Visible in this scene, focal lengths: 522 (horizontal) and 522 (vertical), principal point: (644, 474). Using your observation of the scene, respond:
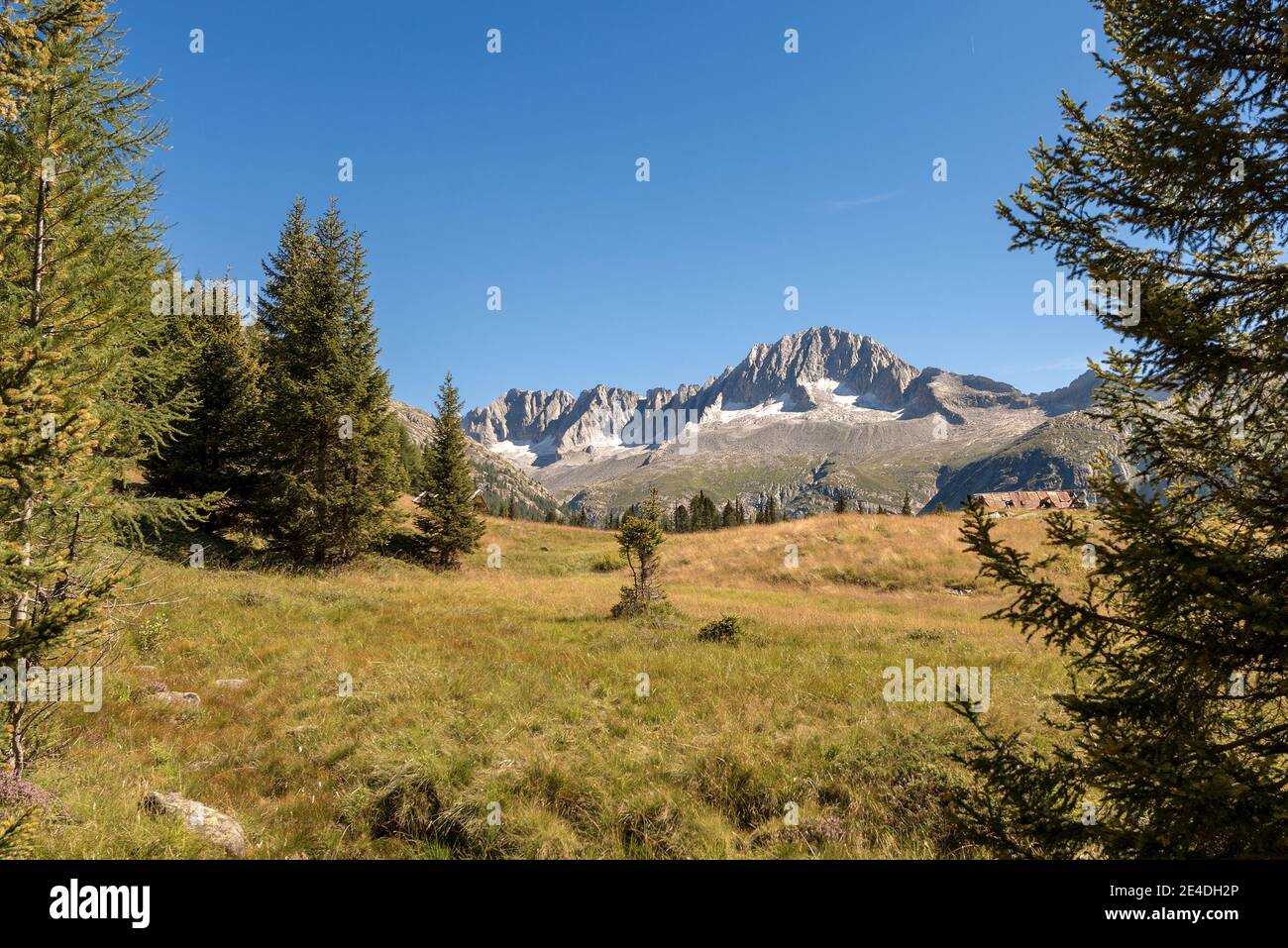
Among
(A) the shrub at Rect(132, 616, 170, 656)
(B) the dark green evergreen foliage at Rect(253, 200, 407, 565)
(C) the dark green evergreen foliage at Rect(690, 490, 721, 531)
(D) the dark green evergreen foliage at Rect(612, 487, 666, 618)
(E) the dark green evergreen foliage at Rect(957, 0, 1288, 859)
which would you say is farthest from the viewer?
(C) the dark green evergreen foliage at Rect(690, 490, 721, 531)

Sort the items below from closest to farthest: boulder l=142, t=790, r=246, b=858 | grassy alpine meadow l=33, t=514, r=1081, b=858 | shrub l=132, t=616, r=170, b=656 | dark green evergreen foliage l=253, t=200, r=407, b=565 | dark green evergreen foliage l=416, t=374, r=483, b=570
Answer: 1. boulder l=142, t=790, r=246, b=858
2. grassy alpine meadow l=33, t=514, r=1081, b=858
3. shrub l=132, t=616, r=170, b=656
4. dark green evergreen foliage l=253, t=200, r=407, b=565
5. dark green evergreen foliage l=416, t=374, r=483, b=570

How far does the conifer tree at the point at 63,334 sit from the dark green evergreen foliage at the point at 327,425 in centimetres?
1101

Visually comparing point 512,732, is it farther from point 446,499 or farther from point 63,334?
point 446,499

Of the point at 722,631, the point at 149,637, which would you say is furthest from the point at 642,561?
the point at 149,637

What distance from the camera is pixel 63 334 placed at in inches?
259

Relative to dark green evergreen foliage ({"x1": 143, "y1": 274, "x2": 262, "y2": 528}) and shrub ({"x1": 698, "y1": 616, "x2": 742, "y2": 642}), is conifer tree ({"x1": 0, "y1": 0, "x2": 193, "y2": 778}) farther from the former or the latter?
dark green evergreen foliage ({"x1": 143, "y1": 274, "x2": 262, "y2": 528})

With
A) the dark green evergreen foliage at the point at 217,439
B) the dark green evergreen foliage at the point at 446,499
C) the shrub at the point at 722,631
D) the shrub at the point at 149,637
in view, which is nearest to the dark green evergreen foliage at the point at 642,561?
the shrub at the point at 722,631

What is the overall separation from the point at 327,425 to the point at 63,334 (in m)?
20.3

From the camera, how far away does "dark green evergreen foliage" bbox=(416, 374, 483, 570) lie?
33.8 meters

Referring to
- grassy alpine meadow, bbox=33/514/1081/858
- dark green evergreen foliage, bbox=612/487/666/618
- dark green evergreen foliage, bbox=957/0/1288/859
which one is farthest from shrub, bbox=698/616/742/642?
dark green evergreen foliage, bbox=957/0/1288/859

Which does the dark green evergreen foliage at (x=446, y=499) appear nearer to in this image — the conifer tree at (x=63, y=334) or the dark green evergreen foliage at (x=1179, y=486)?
the conifer tree at (x=63, y=334)

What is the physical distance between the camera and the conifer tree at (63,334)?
14.7 feet

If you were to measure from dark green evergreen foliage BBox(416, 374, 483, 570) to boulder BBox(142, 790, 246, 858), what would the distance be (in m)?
27.8
